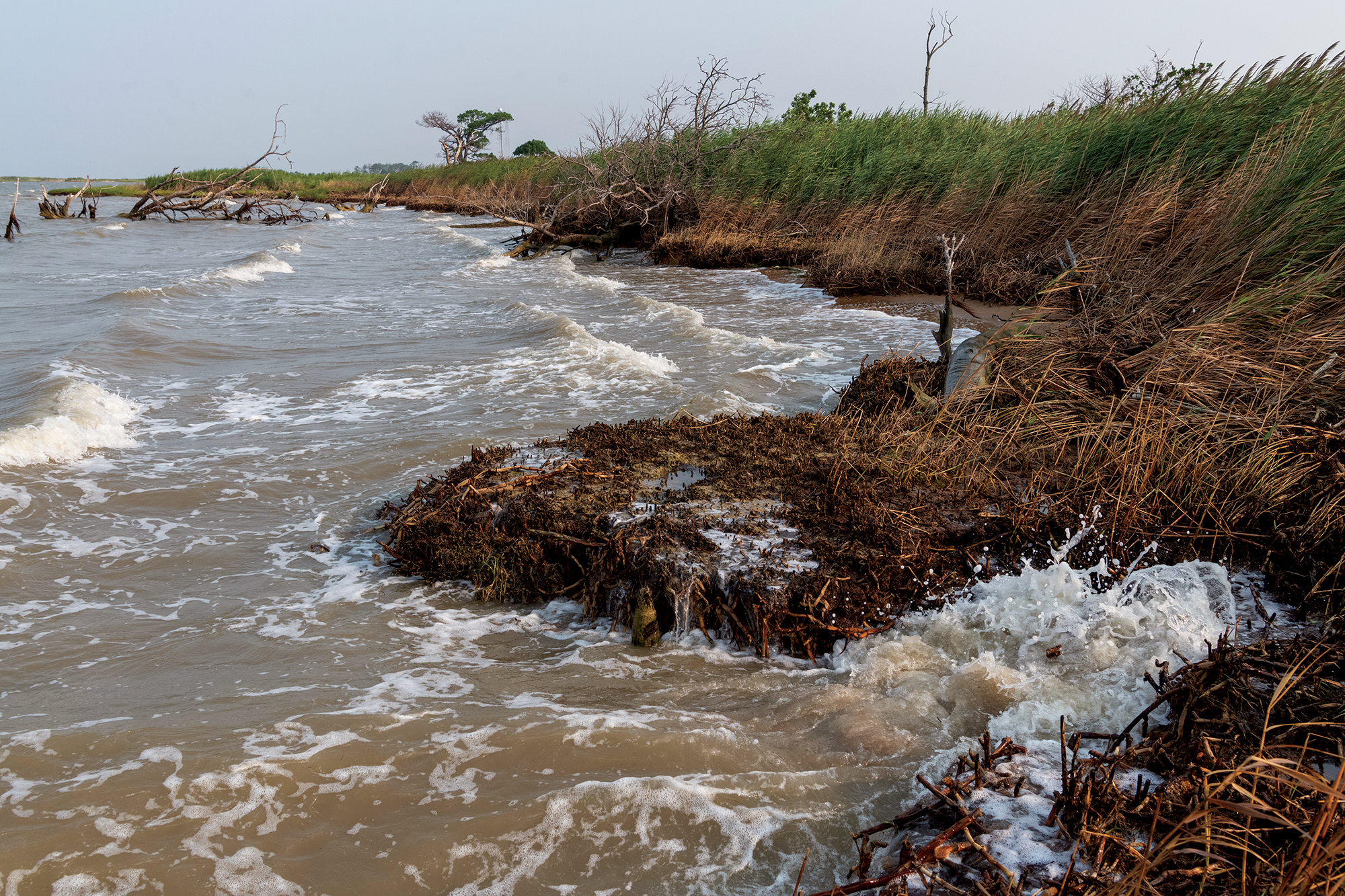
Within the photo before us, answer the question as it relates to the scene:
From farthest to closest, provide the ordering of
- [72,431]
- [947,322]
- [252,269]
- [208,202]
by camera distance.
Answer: [208,202]
[252,269]
[72,431]
[947,322]

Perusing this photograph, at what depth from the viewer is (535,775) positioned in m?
3.00

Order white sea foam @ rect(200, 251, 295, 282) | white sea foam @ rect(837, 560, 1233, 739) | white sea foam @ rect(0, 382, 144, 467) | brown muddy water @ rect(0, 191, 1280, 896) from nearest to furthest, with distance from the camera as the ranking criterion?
brown muddy water @ rect(0, 191, 1280, 896), white sea foam @ rect(837, 560, 1233, 739), white sea foam @ rect(0, 382, 144, 467), white sea foam @ rect(200, 251, 295, 282)

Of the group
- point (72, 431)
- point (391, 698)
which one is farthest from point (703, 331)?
point (391, 698)

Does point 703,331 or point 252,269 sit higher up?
point 252,269

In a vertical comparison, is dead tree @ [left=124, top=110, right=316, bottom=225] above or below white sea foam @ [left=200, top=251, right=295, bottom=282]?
above

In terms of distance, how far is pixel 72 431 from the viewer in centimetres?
693

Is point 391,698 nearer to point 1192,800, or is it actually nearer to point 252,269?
point 1192,800

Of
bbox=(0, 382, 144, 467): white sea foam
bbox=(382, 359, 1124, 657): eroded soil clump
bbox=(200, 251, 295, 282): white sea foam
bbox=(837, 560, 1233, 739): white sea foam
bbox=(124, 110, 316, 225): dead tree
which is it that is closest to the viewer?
bbox=(837, 560, 1233, 739): white sea foam

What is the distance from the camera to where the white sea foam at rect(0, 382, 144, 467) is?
257 inches

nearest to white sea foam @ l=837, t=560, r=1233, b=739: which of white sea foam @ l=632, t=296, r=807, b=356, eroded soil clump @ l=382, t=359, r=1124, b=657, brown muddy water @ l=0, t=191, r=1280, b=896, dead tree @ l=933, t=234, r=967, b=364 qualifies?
brown muddy water @ l=0, t=191, r=1280, b=896

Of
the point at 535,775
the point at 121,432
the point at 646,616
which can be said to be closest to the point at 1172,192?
the point at 646,616

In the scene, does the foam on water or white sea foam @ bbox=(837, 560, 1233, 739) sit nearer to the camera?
white sea foam @ bbox=(837, 560, 1233, 739)

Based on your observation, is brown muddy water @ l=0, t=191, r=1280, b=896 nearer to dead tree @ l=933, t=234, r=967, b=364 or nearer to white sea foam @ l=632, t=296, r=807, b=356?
dead tree @ l=933, t=234, r=967, b=364

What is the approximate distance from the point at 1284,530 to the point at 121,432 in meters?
8.68
